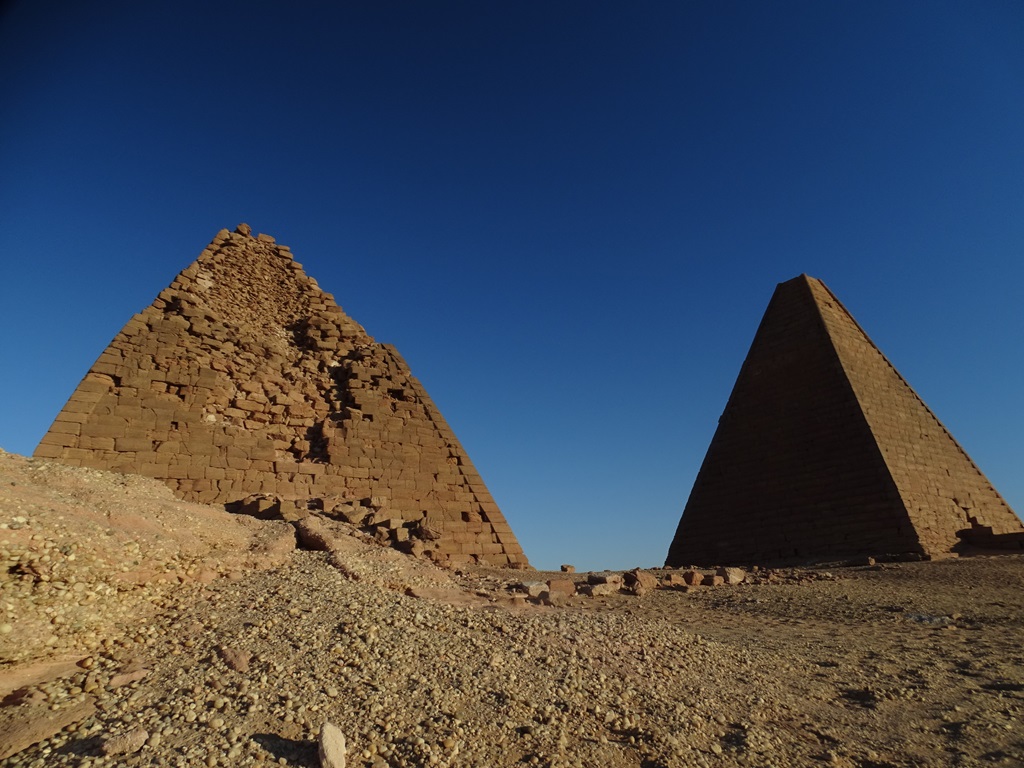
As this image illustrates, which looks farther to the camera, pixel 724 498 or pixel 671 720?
pixel 724 498

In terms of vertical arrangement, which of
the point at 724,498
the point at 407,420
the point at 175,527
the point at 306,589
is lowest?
the point at 306,589

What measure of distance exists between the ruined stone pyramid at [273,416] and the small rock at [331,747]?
6.80 meters

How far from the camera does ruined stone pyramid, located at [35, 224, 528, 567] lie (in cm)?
1020

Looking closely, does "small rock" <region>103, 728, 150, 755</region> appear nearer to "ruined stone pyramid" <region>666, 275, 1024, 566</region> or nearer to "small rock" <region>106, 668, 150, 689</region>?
"small rock" <region>106, 668, 150, 689</region>

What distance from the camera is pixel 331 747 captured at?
8.39ft

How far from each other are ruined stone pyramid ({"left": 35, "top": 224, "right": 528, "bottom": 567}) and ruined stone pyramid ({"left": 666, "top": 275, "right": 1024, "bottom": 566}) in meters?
8.95

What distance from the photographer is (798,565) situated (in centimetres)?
1516

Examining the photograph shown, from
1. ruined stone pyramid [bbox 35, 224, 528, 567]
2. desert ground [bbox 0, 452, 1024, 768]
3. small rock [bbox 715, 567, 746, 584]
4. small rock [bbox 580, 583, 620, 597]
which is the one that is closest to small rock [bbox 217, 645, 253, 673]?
→ desert ground [bbox 0, 452, 1024, 768]

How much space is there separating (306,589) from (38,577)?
178 cm

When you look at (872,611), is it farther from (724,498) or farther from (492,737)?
(724,498)

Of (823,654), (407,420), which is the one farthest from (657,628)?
(407,420)

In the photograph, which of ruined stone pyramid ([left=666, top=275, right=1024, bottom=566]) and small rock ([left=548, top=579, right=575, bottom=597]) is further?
ruined stone pyramid ([left=666, top=275, right=1024, bottom=566])

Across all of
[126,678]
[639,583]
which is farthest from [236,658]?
[639,583]

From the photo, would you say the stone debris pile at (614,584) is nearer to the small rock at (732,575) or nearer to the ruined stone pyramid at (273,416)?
the small rock at (732,575)
